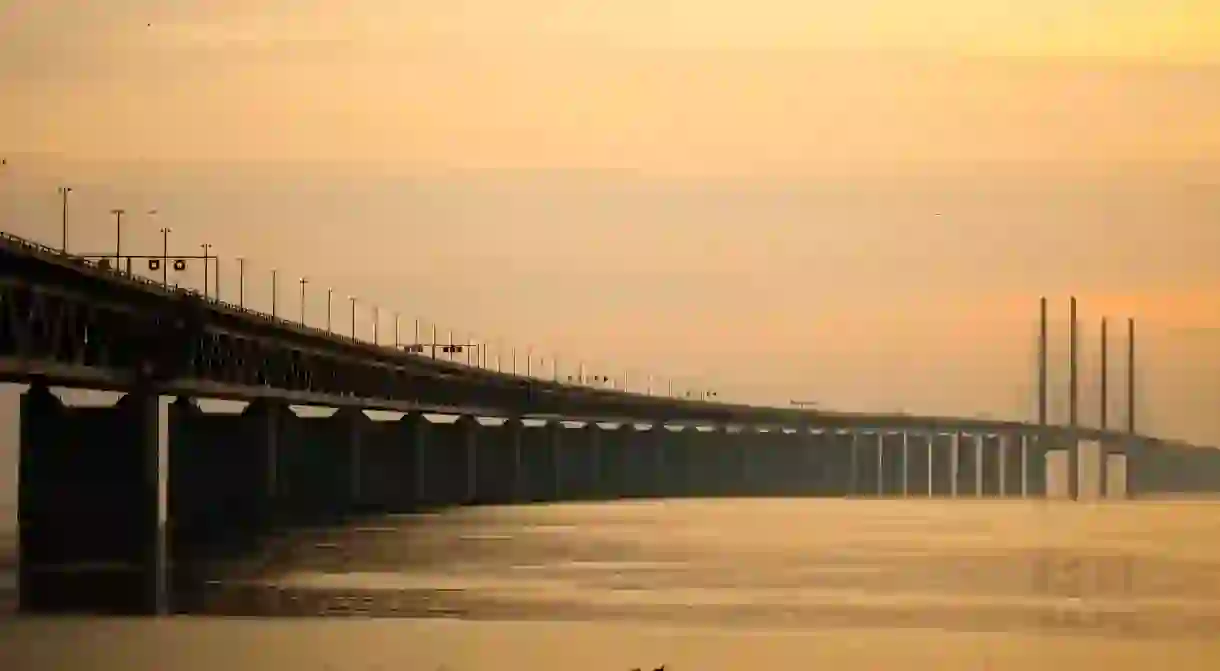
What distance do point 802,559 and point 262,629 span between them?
47.9 m

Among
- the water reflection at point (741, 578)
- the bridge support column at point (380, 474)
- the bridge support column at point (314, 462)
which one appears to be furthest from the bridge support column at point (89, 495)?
the bridge support column at point (380, 474)

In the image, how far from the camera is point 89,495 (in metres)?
106

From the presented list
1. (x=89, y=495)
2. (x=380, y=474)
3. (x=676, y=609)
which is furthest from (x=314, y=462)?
(x=676, y=609)

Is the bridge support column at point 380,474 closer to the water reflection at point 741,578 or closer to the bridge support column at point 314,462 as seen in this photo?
the bridge support column at point 314,462

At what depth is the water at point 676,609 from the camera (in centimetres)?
6575

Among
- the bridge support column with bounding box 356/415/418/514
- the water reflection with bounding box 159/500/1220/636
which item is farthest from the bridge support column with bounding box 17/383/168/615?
the bridge support column with bounding box 356/415/418/514

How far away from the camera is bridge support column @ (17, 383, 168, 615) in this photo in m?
102

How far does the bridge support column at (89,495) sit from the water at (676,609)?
4.55 metres

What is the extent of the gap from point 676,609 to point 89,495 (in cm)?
3430

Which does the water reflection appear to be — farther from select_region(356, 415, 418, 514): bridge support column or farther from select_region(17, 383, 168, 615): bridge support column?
select_region(356, 415, 418, 514): bridge support column

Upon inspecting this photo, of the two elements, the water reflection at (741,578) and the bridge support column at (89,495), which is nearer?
the water reflection at (741,578)

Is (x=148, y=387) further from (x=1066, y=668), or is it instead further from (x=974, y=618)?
Result: (x=1066, y=668)

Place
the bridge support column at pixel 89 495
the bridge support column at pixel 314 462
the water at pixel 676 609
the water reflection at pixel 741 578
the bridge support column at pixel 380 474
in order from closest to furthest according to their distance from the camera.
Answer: the water at pixel 676 609, the water reflection at pixel 741 578, the bridge support column at pixel 89 495, the bridge support column at pixel 314 462, the bridge support column at pixel 380 474

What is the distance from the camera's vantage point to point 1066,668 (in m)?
63.5
